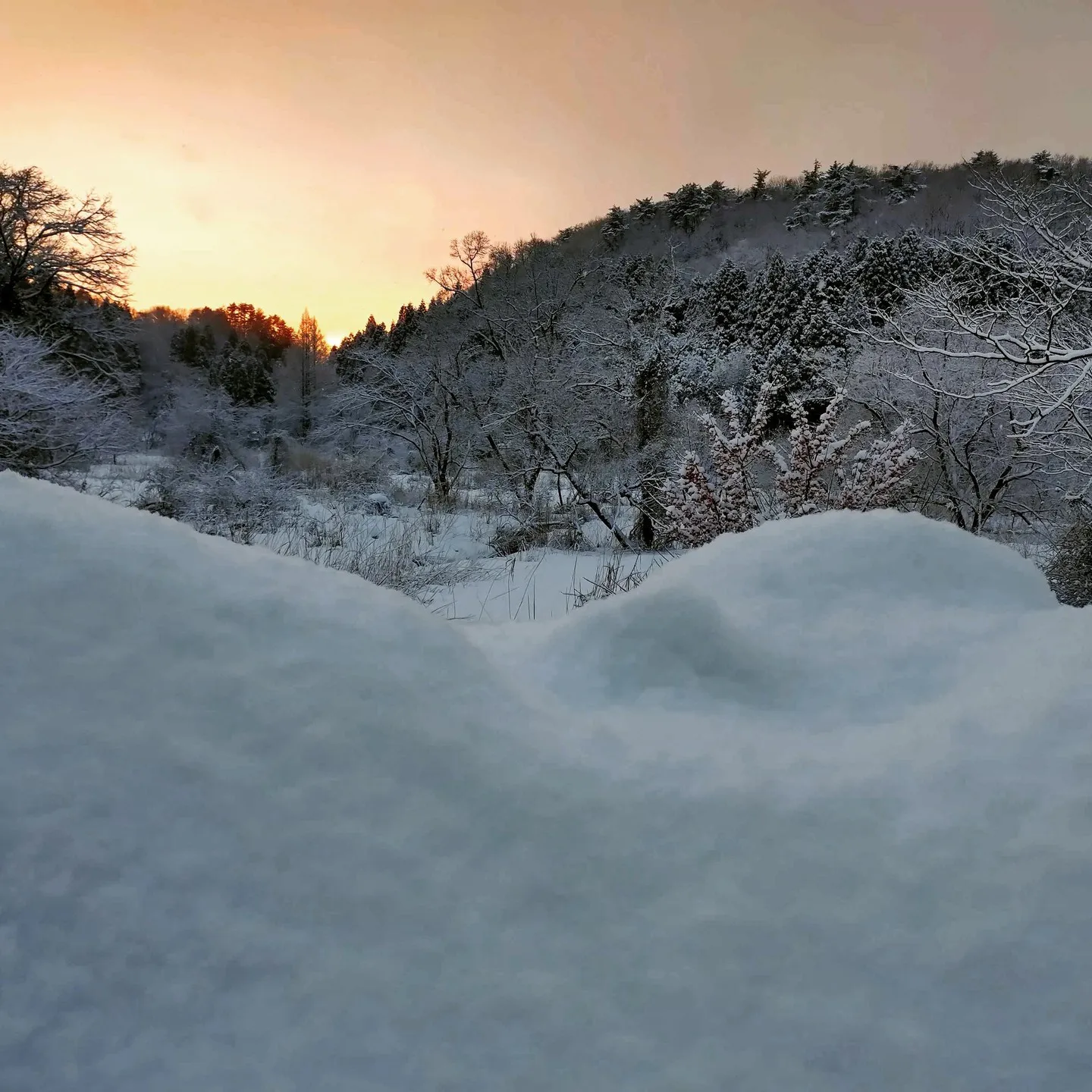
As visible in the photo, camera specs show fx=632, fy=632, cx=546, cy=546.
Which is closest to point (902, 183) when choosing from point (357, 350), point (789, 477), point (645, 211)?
point (645, 211)

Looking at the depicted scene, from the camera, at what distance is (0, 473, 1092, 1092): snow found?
66 centimetres

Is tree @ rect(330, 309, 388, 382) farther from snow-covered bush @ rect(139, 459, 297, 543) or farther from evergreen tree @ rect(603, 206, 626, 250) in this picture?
evergreen tree @ rect(603, 206, 626, 250)

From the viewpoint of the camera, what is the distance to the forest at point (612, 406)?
6.84m

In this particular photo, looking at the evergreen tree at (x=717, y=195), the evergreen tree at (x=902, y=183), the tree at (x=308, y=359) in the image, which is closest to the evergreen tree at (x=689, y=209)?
the evergreen tree at (x=717, y=195)

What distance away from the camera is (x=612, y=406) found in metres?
14.7

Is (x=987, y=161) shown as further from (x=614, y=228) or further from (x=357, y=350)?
(x=357, y=350)

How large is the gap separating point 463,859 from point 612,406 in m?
14.4

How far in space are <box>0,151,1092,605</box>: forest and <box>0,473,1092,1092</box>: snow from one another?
3608mm

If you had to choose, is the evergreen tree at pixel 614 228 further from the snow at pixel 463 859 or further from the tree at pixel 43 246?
the snow at pixel 463 859

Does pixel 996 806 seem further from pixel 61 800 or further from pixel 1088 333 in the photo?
pixel 1088 333

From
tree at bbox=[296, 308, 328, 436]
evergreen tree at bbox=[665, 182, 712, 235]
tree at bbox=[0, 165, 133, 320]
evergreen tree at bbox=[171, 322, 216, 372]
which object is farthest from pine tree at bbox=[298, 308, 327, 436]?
evergreen tree at bbox=[665, 182, 712, 235]

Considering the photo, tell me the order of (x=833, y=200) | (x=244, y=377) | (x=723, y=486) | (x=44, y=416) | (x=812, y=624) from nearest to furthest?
(x=812, y=624) < (x=723, y=486) < (x=44, y=416) < (x=244, y=377) < (x=833, y=200)

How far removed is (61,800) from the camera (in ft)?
2.51

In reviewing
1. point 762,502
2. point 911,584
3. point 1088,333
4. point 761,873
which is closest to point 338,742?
point 761,873
